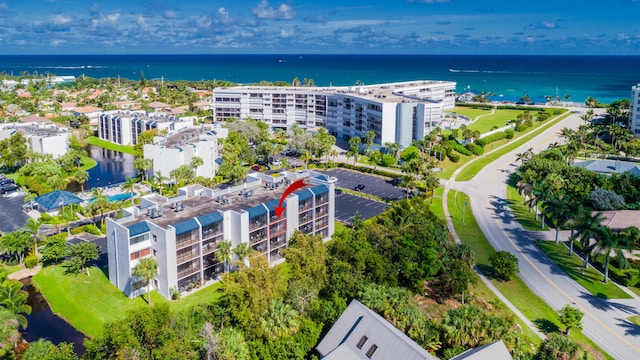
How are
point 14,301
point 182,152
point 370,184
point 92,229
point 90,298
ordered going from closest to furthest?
point 14,301
point 90,298
point 92,229
point 182,152
point 370,184

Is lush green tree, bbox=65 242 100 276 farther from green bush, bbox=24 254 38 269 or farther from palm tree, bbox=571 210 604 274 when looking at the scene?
palm tree, bbox=571 210 604 274

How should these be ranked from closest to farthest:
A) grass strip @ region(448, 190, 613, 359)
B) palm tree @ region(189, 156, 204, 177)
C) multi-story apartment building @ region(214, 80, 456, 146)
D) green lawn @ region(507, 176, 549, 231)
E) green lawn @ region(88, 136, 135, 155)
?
1. grass strip @ region(448, 190, 613, 359)
2. green lawn @ region(507, 176, 549, 231)
3. palm tree @ region(189, 156, 204, 177)
4. multi-story apartment building @ region(214, 80, 456, 146)
5. green lawn @ region(88, 136, 135, 155)

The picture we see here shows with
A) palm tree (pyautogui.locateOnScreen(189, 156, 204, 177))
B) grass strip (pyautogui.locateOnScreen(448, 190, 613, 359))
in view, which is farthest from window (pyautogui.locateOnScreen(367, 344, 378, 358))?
palm tree (pyautogui.locateOnScreen(189, 156, 204, 177))

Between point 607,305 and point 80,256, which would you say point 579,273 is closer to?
point 607,305

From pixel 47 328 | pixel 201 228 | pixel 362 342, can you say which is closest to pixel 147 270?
pixel 201 228

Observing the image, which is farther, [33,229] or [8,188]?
[8,188]

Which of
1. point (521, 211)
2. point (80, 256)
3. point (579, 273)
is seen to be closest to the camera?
point (80, 256)
